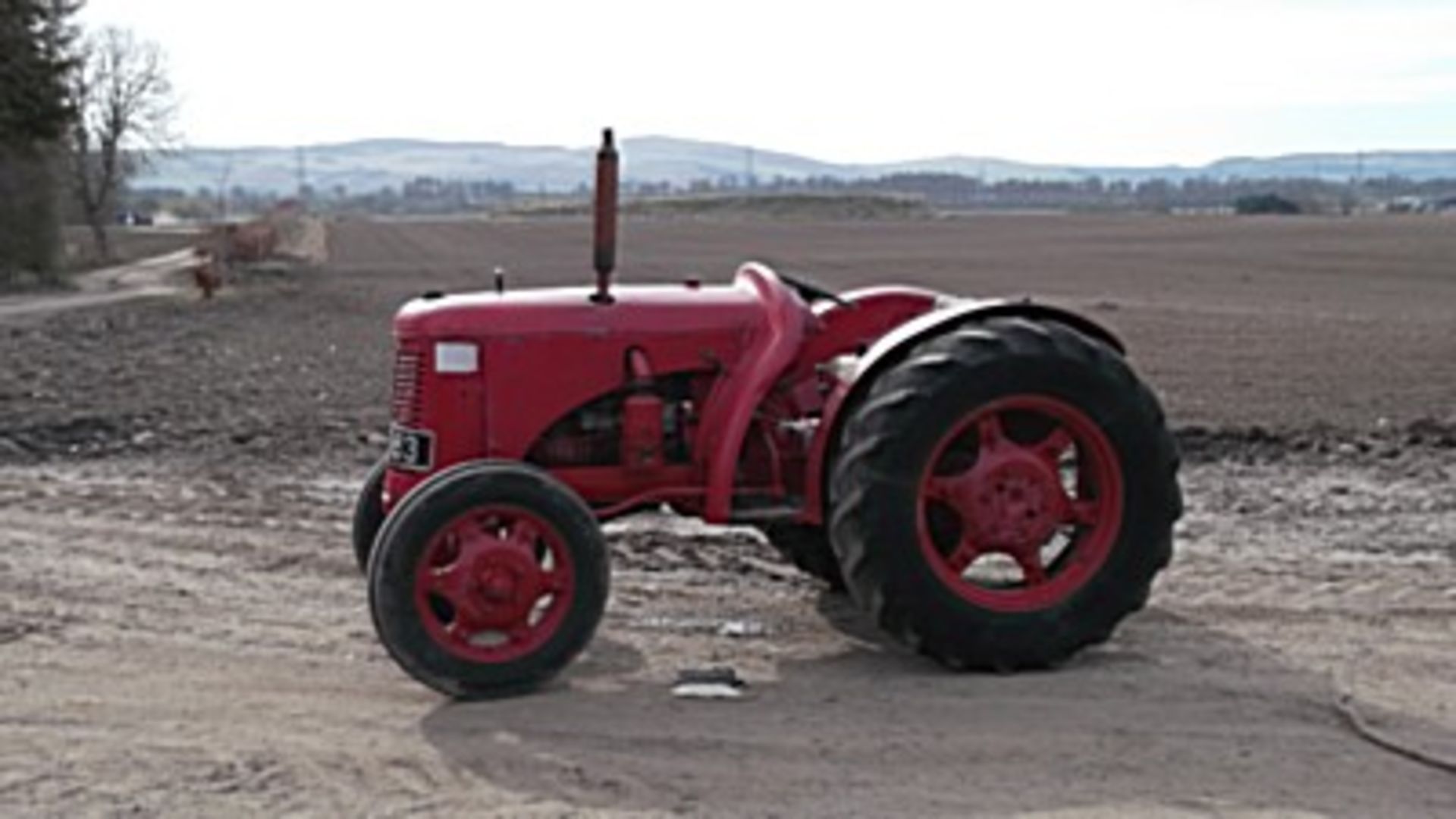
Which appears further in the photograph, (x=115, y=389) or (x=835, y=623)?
(x=115, y=389)

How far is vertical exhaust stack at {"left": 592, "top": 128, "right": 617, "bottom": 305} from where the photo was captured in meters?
7.57

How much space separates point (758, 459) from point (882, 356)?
0.71 meters

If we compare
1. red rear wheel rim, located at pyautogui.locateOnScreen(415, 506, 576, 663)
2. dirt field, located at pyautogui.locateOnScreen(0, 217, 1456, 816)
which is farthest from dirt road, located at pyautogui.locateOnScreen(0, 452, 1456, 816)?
red rear wheel rim, located at pyautogui.locateOnScreen(415, 506, 576, 663)

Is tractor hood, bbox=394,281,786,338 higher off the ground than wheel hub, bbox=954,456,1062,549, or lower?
higher

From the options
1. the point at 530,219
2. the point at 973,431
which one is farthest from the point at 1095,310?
the point at 530,219

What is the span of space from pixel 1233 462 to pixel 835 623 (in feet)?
16.8

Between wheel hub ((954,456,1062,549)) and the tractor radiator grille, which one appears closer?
wheel hub ((954,456,1062,549))

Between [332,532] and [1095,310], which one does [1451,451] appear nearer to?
[332,532]

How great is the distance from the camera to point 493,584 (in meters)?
7.12

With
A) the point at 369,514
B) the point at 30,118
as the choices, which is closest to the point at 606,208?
the point at 369,514

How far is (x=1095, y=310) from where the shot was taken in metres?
31.8

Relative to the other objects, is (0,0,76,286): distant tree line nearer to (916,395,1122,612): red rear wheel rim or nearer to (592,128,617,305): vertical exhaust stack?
(592,128,617,305): vertical exhaust stack

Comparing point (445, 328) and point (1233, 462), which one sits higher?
point (445, 328)

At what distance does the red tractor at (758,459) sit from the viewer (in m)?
7.15
